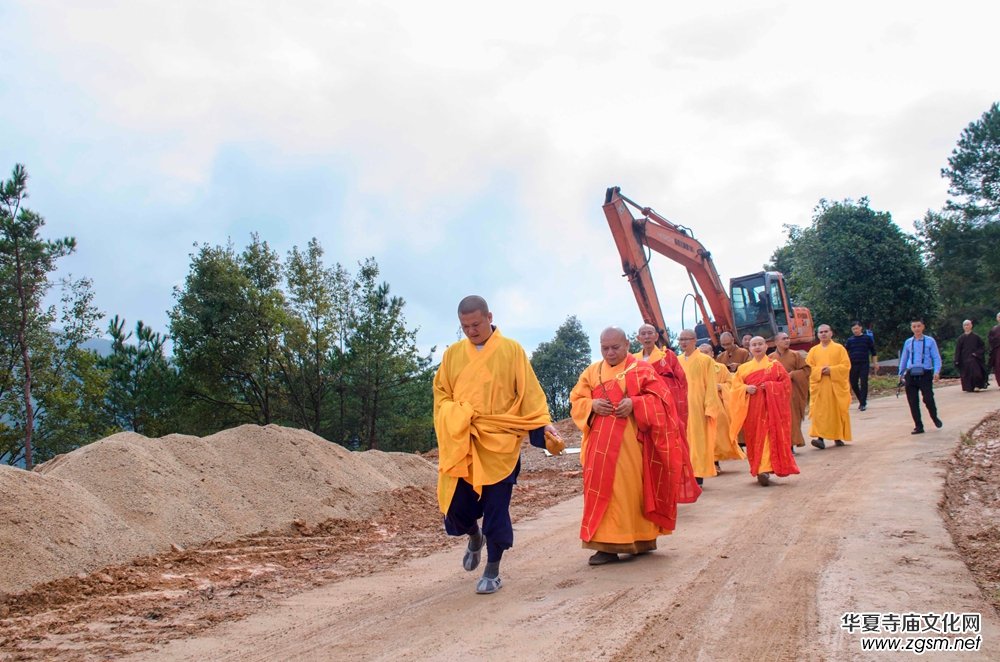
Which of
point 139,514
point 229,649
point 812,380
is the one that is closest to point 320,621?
point 229,649

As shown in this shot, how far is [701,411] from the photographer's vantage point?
10.3m

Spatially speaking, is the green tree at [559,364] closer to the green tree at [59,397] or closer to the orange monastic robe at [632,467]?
the green tree at [59,397]

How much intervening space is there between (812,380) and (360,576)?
936 cm

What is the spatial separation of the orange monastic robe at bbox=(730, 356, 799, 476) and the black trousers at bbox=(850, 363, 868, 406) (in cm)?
844

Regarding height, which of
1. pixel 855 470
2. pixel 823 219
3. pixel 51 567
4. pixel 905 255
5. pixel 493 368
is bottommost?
pixel 855 470

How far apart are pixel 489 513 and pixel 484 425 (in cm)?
58

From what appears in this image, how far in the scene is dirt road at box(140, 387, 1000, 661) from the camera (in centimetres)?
387

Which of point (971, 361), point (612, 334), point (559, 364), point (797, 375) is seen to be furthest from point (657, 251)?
point (559, 364)

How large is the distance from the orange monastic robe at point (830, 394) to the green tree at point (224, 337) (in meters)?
17.1

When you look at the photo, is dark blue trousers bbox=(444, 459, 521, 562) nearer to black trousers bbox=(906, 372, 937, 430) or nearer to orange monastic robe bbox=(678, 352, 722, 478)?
orange monastic robe bbox=(678, 352, 722, 478)

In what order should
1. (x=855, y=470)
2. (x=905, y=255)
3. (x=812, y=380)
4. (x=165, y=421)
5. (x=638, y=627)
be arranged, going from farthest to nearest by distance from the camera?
(x=905, y=255)
(x=165, y=421)
(x=812, y=380)
(x=855, y=470)
(x=638, y=627)

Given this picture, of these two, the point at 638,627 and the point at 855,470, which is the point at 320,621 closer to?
the point at 638,627

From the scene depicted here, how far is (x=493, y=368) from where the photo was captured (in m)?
5.36

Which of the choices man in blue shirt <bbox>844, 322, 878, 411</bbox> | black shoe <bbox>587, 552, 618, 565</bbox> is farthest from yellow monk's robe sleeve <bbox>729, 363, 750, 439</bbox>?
man in blue shirt <bbox>844, 322, 878, 411</bbox>
